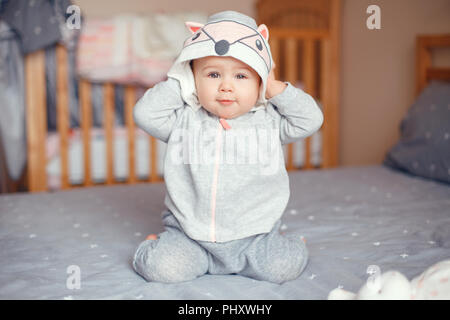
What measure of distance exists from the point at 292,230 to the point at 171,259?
0.42 meters

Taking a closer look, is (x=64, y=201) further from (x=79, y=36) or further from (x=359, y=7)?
(x=359, y=7)

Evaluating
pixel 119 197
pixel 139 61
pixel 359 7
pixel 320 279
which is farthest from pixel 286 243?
pixel 359 7

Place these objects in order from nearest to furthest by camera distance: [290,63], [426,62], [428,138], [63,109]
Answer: [428,138], [426,62], [63,109], [290,63]

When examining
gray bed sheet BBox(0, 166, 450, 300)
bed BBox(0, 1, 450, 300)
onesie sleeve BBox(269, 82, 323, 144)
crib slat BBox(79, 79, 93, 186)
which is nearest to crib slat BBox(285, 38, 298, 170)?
bed BBox(0, 1, 450, 300)

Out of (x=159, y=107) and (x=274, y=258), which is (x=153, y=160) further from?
(x=274, y=258)

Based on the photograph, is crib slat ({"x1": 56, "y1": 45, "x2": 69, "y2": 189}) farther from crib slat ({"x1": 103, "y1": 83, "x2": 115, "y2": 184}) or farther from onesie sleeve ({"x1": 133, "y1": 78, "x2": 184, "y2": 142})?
onesie sleeve ({"x1": 133, "y1": 78, "x2": 184, "y2": 142})

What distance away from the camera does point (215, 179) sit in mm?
942

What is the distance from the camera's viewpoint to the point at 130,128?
2.19m

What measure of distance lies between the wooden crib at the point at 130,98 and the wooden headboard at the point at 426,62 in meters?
0.49

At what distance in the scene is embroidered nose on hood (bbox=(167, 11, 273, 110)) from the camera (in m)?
0.89

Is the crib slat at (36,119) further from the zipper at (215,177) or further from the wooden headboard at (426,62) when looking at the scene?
the wooden headboard at (426,62)

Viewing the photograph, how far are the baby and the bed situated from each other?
4 centimetres

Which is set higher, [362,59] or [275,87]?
[362,59]

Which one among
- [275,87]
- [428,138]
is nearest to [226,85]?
[275,87]
